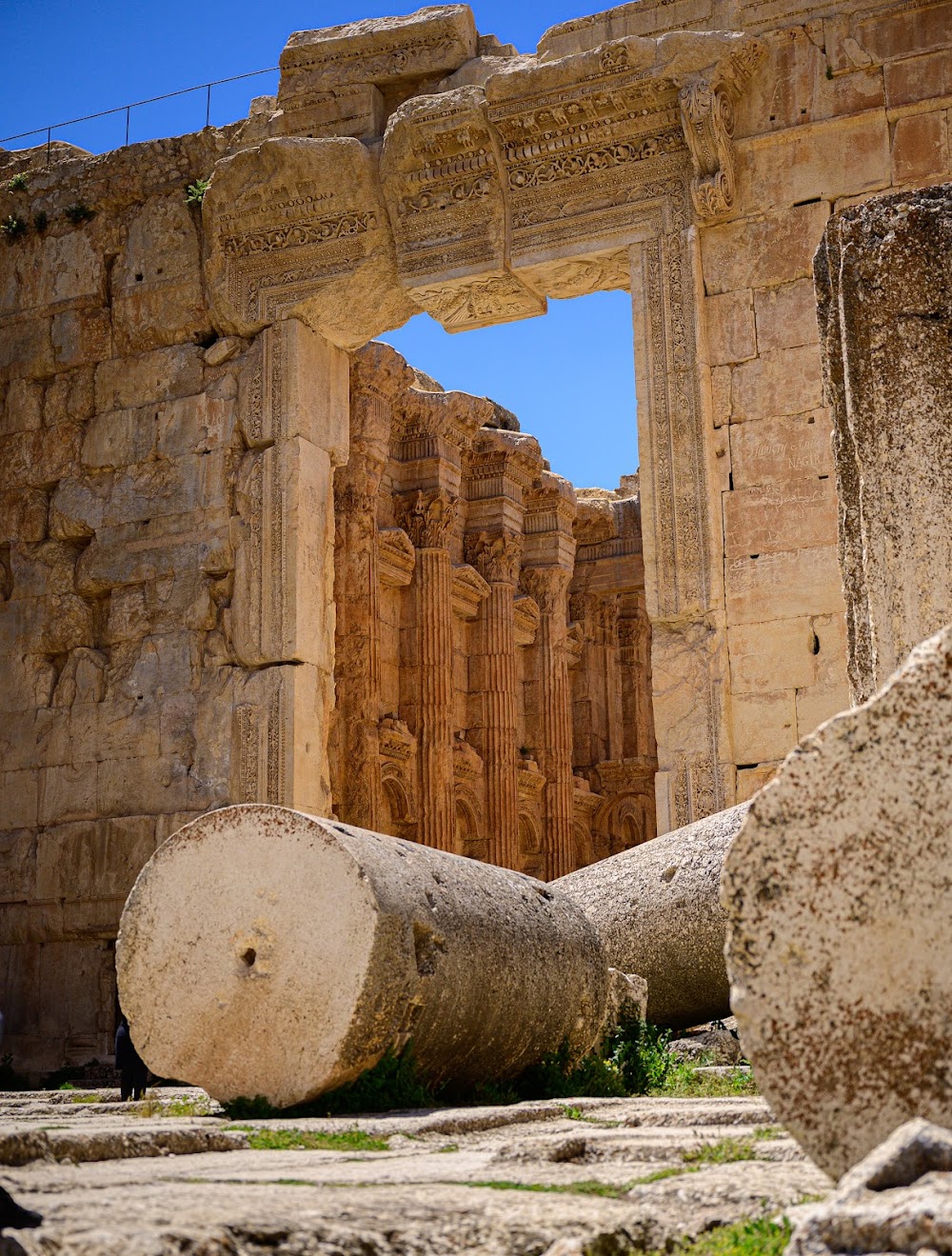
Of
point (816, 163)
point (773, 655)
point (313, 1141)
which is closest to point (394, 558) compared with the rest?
point (816, 163)

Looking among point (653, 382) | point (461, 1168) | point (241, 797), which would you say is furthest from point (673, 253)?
point (461, 1168)

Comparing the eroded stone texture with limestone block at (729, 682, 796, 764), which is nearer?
the eroded stone texture

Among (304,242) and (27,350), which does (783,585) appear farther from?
(27,350)

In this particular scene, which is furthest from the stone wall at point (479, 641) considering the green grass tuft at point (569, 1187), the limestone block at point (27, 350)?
the green grass tuft at point (569, 1187)

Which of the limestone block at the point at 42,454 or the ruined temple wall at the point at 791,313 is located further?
the limestone block at the point at 42,454

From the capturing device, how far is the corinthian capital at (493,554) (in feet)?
74.9

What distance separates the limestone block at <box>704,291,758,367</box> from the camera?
35.7 feet

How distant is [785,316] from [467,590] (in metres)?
11.9

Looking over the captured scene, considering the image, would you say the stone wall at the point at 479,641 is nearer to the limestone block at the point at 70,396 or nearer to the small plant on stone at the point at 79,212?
the small plant on stone at the point at 79,212

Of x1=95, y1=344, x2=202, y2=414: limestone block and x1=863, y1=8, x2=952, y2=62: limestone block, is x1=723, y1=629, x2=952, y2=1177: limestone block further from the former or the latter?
x1=95, y1=344, x2=202, y2=414: limestone block

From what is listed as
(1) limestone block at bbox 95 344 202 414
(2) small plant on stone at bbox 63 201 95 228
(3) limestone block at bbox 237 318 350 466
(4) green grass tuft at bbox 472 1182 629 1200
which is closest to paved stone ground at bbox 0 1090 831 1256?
(4) green grass tuft at bbox 472 1182 629 1200

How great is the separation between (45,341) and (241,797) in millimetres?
4618

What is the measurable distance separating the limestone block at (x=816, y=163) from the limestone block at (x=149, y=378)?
15.6 feet

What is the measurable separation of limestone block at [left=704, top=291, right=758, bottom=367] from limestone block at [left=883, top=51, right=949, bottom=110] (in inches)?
62.6
